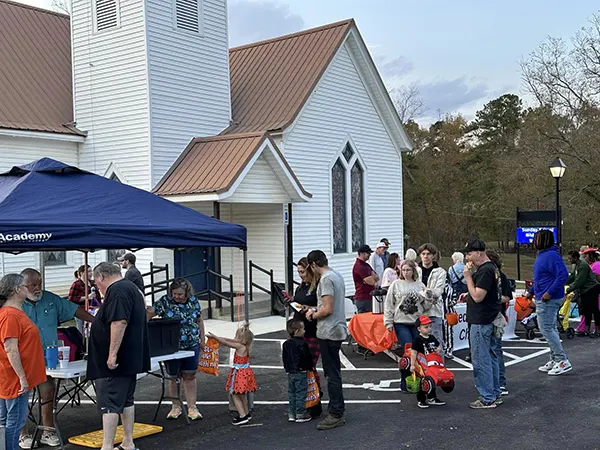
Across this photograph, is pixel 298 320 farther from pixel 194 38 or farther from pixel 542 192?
pixel 542 192

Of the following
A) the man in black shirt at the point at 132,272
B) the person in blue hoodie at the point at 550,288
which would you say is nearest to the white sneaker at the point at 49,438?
the man in black shirt at the point at 132,272

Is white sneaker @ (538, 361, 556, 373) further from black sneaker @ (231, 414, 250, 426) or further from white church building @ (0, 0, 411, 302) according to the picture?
white church building @ (0, 0, 411, 302)

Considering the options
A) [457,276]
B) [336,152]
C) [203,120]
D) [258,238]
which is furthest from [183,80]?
[457,276]

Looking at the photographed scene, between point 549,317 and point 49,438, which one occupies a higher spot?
point 549,317

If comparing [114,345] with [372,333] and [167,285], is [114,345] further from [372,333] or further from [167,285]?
[167,285]

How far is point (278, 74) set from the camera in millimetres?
20641

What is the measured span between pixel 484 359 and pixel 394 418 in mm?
1196

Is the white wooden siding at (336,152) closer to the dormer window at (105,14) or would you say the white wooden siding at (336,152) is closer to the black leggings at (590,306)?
the dormer window at (105,14)

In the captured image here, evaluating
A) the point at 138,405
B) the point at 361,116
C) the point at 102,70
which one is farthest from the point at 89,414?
the point at 361,116

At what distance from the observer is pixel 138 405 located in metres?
8.36

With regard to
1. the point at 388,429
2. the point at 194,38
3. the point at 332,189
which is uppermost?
the point at 194,38

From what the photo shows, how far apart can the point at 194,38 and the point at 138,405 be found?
1201cm

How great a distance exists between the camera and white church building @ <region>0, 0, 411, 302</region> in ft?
55.5

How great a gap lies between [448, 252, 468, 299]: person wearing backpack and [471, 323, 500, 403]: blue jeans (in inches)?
161
